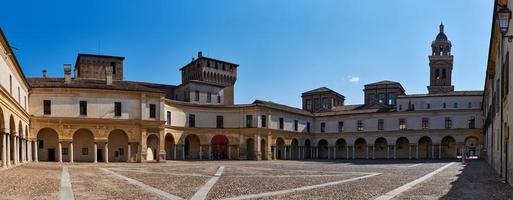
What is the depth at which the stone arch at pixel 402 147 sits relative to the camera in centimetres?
5897

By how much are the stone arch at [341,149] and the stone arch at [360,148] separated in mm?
1626

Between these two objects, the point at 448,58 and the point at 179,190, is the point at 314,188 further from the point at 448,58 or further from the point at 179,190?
the point at 448,58

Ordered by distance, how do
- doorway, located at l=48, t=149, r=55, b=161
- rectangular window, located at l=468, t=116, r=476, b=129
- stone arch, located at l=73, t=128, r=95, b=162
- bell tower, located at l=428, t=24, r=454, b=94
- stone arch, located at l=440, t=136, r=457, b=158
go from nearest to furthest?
doorway, located at l=48, t=149, r=55, b=161 → stone arch, located at l=73, t=128, r=95, b=162 → rectangular window, located at l=468, t=116, r=476, b=129 → stone arch, located at l=440, t=136, r=457, b=158 → bell tower, located at l=428, t=24, r=454, b=94

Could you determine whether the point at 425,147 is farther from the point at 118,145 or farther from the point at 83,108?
the point at 83,108

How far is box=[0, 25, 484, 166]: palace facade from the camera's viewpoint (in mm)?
36781

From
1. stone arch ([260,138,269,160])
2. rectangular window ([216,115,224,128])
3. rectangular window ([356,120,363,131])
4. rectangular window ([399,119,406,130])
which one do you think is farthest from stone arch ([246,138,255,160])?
rectangular window ([399,119,406,130])

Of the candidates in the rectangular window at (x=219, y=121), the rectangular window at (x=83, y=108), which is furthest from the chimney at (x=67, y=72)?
the rectangular window at (x=219, y=121)

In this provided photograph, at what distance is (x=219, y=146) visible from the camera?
51469 mm

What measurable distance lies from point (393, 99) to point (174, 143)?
4526cm

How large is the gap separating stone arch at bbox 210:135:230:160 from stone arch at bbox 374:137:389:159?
2388 cm

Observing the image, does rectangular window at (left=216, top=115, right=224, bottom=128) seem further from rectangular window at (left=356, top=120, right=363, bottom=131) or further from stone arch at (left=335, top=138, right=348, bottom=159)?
rectangular window at (left=356, top=120, right=363, bottom=131)

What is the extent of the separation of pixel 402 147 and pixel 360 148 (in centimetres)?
627

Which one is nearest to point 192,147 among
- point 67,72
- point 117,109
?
point 117,109

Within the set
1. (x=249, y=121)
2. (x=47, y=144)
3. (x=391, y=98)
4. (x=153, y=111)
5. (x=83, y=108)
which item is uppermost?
(x=391, y=98)
